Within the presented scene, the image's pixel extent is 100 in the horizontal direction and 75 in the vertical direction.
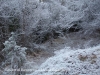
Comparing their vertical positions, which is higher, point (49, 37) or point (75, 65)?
point (75, 65)

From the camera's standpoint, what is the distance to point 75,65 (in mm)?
5199

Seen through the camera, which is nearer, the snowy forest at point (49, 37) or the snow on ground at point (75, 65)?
the snow on ground at point (75, 65)

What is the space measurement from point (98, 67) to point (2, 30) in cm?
461

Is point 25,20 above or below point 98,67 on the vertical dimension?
above

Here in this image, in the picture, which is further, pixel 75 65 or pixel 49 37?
pixel 49 37

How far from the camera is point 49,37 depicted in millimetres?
9773

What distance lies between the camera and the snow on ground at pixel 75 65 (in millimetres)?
4956

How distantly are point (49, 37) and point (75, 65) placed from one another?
15.4ft

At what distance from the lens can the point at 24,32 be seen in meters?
8.12

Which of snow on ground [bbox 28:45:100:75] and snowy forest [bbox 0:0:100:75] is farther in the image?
snowy forest [bbox 0:0:100:75]

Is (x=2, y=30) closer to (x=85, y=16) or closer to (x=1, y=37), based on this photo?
(x=1, y=37)

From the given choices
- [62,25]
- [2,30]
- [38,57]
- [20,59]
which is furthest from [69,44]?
[20,59]

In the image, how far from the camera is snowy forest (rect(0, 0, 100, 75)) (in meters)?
5.43

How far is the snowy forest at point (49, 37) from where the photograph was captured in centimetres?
543
